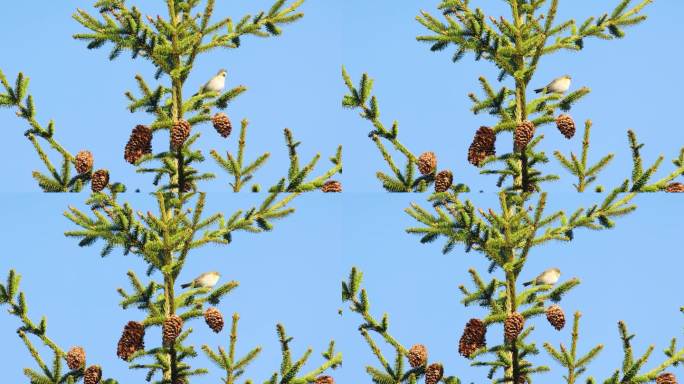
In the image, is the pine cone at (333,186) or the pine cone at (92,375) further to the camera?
the pine cone at (333,186)

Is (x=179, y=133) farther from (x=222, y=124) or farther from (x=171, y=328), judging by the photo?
(x=171, y=328)

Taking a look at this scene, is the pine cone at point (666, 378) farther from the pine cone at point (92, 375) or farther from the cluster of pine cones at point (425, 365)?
the pine cone at point (92, 375)

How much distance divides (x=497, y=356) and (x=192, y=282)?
3200 mm

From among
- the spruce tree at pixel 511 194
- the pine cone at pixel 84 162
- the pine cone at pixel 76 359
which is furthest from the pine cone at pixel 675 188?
the pine cone at pixel 76 359

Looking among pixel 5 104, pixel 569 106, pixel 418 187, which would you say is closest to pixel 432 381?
pixel 418 187

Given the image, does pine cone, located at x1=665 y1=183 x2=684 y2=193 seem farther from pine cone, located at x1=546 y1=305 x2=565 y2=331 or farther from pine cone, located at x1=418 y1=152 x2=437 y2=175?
pine cone, located at x1=418 y1=152 x2=437 y2=175

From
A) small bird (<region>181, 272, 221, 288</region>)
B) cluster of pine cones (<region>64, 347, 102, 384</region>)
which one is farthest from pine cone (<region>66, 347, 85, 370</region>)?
small bird (<region>181, 272, 221, 288</region>)

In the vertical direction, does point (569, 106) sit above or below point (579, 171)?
above

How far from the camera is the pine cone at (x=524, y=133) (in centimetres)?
993

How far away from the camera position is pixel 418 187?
10.0 meters

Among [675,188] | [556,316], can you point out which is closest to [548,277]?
[556,316]

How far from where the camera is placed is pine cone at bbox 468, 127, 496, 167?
33.5ft

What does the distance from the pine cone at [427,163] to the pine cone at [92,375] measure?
3.85m

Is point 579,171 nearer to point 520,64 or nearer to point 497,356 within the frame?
point 520,64
